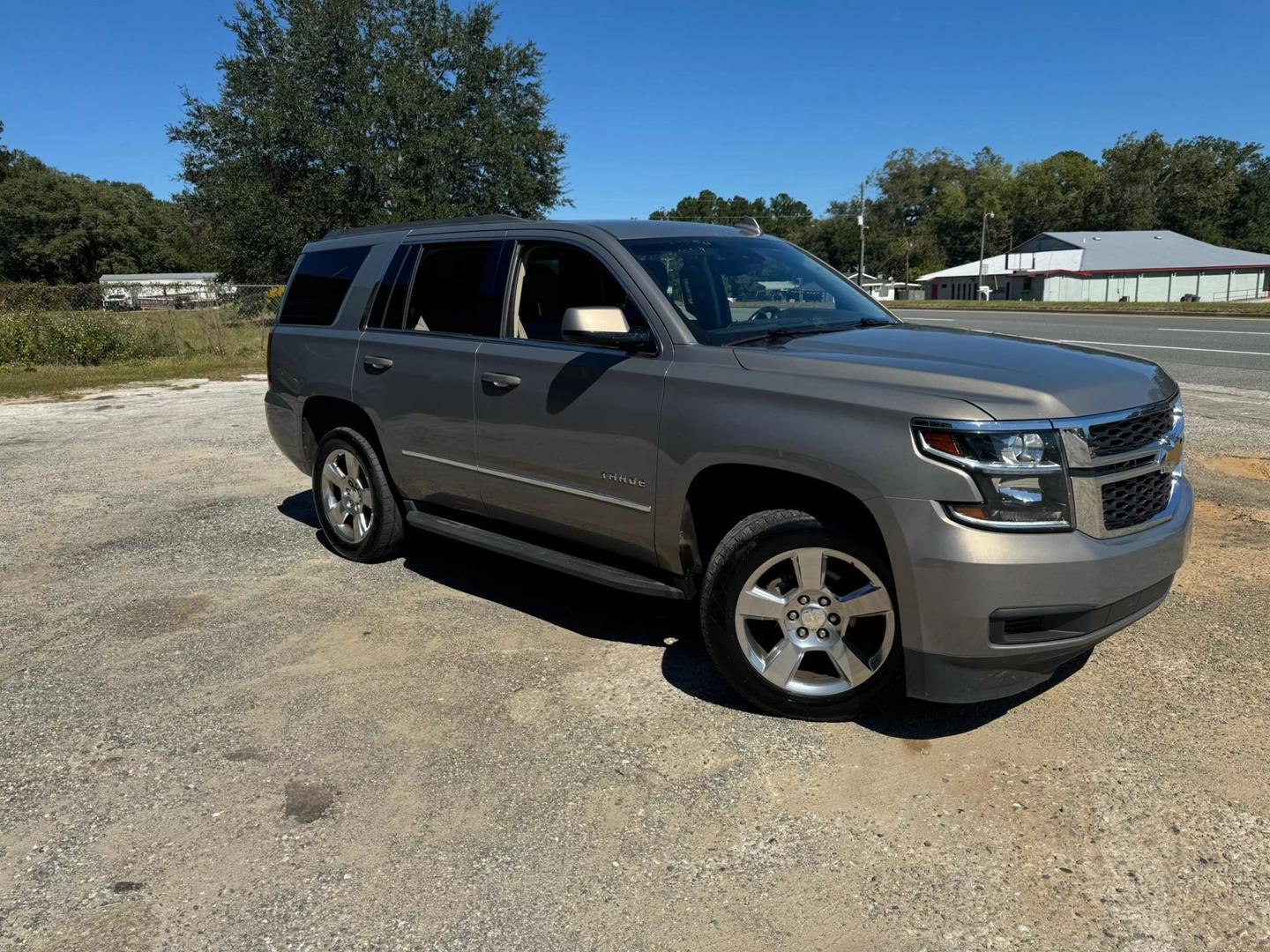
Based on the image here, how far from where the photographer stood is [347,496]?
569 cm

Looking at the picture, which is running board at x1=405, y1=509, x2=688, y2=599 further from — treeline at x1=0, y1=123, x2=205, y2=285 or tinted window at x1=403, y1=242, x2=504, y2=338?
treeline at x1=0, y1=123, x2=205, y2=285

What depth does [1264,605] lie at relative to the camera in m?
4.56

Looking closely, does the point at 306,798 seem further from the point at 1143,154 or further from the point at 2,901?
the point at 1143,154

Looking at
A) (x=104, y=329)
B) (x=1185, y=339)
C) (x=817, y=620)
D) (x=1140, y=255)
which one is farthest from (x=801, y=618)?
(x=1140, y=255)

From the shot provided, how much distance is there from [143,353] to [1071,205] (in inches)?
3848

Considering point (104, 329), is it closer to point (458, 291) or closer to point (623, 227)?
point (458, 291)

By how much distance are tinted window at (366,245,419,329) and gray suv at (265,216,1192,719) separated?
20 mm

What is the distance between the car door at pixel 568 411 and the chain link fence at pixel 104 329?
17193 millimetres

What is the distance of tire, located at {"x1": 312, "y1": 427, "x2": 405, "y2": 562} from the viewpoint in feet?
17.7

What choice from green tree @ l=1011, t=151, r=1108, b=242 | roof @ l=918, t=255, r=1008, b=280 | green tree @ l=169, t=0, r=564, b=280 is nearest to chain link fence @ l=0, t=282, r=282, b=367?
green tree @ l=169, t=0, r=564, b=280

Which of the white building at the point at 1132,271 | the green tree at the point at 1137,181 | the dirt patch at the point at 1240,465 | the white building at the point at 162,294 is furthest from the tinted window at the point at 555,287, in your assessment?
the green tree at the point at 1137,181

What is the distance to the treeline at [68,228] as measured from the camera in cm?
7975

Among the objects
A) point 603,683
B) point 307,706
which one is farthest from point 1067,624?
point 307,706

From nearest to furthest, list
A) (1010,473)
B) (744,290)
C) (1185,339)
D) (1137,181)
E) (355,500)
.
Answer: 1. (1010,473)
2. (744,290)
3. (355,500)
4. (1185,339)
5. (1137,181)
